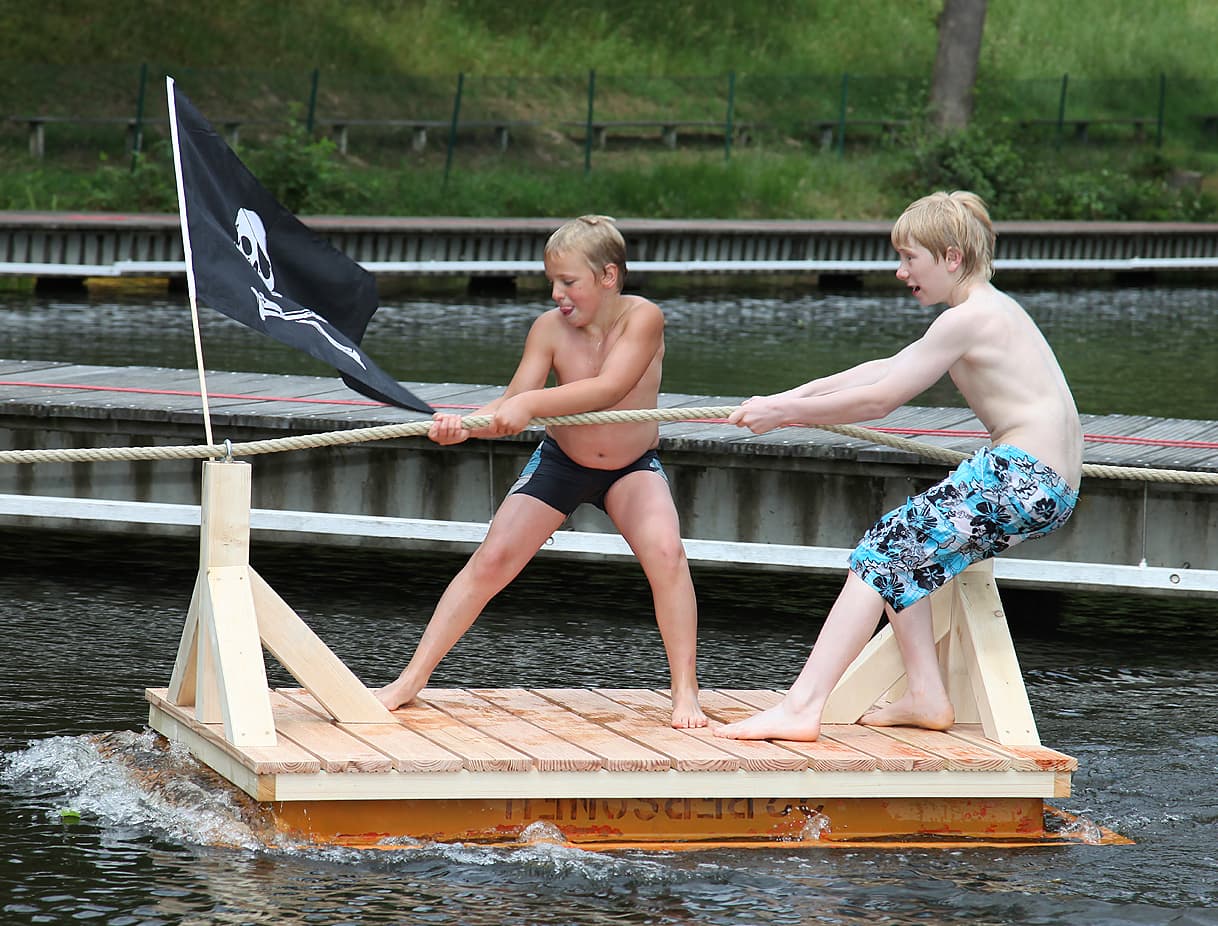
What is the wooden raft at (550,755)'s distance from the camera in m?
5.52

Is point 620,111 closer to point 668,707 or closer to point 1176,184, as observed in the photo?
point 1176,184

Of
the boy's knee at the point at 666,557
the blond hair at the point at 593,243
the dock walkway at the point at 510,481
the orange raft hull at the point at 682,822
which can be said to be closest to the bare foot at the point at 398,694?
the orange raft hull at the point at 682,822

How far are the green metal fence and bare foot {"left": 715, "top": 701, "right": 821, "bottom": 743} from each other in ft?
73.4

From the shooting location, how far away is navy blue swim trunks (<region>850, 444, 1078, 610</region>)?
5.77m

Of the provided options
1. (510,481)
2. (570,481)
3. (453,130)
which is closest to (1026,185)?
(453,130)

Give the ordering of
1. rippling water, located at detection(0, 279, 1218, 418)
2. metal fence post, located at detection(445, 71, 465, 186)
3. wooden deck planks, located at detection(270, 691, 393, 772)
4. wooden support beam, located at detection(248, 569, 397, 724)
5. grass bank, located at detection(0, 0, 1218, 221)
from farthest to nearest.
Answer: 1. metal fence post, located at detection(445, 71, 465, 186)
2. grass bank, located at detection(0, 0, 1218, 221)
3. rippling water, located at detection(0, 279, 1218, 418)
4. wooden support beam, located at detection(248, 569, 397, 724)
5. wooden deck planks, located at detection(270, 691, 393, 772)

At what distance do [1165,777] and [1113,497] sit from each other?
229 cm

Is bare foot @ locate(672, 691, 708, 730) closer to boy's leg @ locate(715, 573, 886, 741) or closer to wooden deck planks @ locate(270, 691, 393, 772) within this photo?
boy's leg @ locate(715, 573, 886, 741)

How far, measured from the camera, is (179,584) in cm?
952

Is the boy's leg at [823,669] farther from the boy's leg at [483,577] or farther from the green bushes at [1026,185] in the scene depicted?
the green bushes at [1026,185]

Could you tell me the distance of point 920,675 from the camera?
6195mm

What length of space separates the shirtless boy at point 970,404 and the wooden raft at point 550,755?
27cm

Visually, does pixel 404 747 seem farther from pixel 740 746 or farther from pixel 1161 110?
pixel 1161 110

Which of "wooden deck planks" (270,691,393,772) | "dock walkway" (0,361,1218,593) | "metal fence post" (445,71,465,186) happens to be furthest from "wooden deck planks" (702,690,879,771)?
"metal fence post" (445,71,465,186)
